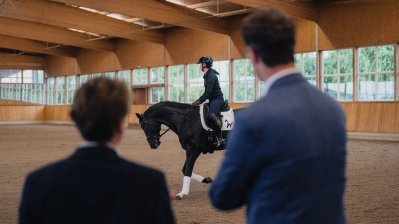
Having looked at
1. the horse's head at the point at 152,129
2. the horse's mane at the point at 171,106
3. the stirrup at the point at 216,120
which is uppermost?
the horse's mane at the point at 171,106

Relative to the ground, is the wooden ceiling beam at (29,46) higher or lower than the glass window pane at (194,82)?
higher

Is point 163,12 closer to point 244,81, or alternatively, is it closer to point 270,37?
point 244,81

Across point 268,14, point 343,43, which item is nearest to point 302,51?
point 343,43

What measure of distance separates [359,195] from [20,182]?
18.7 ft

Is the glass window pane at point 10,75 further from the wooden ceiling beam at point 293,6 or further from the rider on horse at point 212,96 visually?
the rider on horse at point 212,96

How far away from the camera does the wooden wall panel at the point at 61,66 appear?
37781mm

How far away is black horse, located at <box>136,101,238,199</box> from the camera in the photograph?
25.2 feet

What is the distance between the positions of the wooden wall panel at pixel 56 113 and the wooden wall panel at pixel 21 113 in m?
0.45

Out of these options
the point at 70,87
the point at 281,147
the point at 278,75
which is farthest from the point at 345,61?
the point at 70,87

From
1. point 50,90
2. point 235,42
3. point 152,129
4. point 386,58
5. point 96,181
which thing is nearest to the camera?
point 96,181

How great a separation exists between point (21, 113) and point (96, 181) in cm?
3867

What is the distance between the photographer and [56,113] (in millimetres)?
38219

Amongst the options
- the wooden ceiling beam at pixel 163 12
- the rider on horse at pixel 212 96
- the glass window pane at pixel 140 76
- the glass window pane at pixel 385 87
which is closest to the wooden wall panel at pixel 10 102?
the glass window pane at pixel 140 76

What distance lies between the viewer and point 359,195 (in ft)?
25.2
